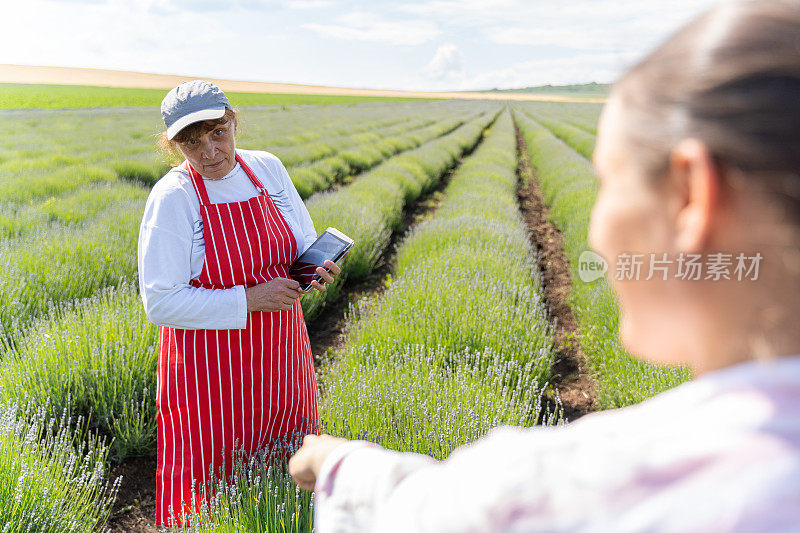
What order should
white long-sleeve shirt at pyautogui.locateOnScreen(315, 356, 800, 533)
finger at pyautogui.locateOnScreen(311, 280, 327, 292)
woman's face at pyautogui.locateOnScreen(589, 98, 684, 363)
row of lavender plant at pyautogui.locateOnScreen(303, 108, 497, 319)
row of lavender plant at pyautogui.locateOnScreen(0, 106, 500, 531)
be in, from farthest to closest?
row of lavender plant at pyautogui.locateOnScreen(303, 108, 497, 319), row of lavender plant at pyautogui.locateOnScreen(0, 106, 500, 531), finger at pyautogui.locateOnScreen(311, 280, 327, 292), woman's face at pyautogui.locateOnScreen(589, 98, 684, 363), white long-sleeve shirt at pyautogui.locateOnScreen(315, 356, 800, 533)

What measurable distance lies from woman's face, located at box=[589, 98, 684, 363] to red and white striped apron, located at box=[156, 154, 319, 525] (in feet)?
5.54

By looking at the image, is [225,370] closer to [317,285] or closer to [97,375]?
[317,285]

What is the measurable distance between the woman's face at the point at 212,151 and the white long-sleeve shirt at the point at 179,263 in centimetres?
4

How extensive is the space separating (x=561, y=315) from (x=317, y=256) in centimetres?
404

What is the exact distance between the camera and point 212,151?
2041mm

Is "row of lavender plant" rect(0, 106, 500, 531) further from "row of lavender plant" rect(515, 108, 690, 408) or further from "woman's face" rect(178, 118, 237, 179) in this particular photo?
"row of lavender plant" rect(515, 108, 690, 408)

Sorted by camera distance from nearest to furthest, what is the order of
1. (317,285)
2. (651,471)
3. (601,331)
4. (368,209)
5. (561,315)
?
(651,471), (317,285), (601,331), (561,315), (368,209)

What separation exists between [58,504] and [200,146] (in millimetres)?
1464

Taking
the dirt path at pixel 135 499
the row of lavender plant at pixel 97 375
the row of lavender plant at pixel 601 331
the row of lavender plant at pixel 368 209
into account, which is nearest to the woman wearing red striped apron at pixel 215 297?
the dirt path at pixel 135 499

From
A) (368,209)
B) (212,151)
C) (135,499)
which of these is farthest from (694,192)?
(368,209)

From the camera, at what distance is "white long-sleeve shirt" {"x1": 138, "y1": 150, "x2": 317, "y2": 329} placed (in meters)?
1.91

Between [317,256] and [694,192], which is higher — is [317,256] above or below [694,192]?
below

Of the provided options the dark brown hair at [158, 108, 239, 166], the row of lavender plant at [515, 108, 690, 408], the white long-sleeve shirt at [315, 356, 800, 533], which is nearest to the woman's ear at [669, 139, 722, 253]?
the white long-sleeve shirt at [315, 356, 800, 533]

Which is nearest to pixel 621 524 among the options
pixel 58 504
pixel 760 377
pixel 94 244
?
pixel 760 377
